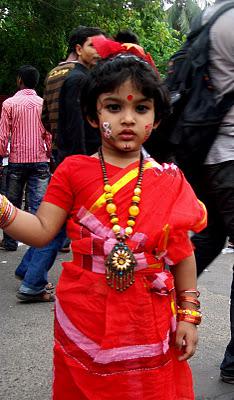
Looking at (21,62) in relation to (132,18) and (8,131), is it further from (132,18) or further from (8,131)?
(8,131)

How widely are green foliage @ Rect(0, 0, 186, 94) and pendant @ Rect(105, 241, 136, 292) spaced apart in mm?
10638

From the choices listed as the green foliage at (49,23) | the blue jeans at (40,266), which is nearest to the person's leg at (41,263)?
the blue jeans at (40,266)

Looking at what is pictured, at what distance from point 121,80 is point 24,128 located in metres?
3.85

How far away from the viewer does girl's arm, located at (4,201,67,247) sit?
73.5 inches

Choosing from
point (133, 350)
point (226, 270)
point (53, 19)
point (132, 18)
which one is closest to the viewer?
point (133, 350)

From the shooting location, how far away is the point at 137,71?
1923 mm

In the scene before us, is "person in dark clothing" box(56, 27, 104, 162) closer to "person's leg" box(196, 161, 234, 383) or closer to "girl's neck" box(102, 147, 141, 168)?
"person's leg" box(196, 161, 234, 383)

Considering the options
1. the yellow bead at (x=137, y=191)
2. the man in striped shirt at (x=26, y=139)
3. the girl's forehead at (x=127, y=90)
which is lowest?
the man in striped shirt at (x=26, y=139)

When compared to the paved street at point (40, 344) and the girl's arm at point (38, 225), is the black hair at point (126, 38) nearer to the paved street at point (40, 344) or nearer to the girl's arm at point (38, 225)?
the paved street at point (40, 344)

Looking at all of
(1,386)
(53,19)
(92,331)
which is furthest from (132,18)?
(92,331)

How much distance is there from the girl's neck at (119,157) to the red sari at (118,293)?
0.03 meters

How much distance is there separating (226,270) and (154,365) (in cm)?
390

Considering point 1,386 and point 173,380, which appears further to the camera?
point 1,386

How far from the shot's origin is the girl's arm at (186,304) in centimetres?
195
